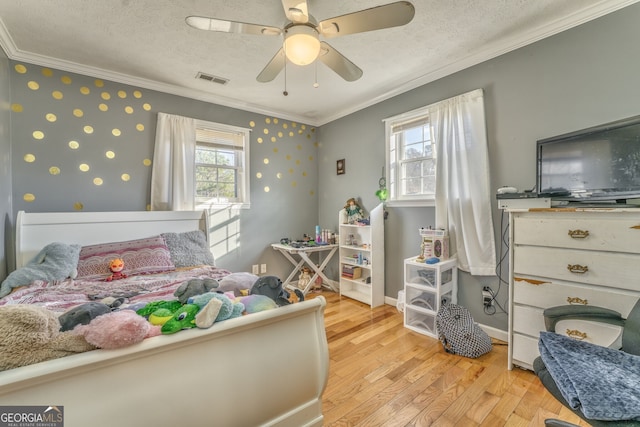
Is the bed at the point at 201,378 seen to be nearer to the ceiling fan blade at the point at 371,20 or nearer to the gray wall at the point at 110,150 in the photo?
the ceiling fan blade at the point at 371,20

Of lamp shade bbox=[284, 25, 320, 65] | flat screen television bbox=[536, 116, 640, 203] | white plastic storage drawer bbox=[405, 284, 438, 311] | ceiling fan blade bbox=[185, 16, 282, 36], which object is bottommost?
white plastic storage drawer bbox=[405, 284, 438, 311]

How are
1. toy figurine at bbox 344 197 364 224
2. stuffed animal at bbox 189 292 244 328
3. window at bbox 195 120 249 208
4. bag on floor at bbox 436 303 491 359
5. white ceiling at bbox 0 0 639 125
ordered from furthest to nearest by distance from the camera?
toy figurine at bbox 344 197 364 224, window at bbox 195 120 249 208, bag on floor at bbox 436 303 491 359, white ceiling at bbox 0 0 639 125, stuffed animal at bbox 189 292 244 328

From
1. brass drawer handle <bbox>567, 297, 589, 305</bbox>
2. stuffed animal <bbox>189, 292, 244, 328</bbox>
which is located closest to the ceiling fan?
stuffed animal <bbox>189, 292, 244, 328</bbox>

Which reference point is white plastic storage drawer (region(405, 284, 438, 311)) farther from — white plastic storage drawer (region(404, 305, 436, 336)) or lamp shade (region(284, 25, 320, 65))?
lamp shade (region(284, 25, 320, 65))

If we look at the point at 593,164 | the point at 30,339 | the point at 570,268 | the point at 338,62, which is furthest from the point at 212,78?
the point at 570,268

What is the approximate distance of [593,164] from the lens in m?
1.67

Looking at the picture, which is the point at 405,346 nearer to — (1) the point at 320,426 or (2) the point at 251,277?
(1) the point at 320,426

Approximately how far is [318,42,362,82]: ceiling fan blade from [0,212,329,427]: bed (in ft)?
5.07

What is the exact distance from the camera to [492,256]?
7.59ft

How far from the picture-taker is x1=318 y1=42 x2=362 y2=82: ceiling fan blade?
1.71 m

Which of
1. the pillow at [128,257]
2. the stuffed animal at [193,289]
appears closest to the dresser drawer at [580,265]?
the stuffed animal at [193,289]

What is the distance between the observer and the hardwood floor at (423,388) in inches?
58.2

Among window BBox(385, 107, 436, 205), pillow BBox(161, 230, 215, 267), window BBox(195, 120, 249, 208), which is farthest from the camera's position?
window BBox(195, 120, 249, 208)

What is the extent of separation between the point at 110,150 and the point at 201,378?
2731 millimetres
